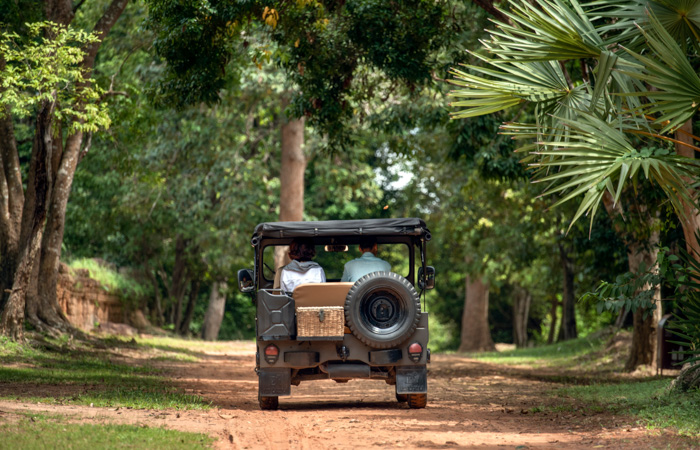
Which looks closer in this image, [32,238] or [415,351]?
[415,351]

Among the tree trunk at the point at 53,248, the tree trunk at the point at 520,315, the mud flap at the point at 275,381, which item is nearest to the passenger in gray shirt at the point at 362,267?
the mud flap at the point at 275,381

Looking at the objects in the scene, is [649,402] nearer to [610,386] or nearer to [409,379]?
[409,379]

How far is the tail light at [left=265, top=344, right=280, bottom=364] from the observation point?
32.0 feet

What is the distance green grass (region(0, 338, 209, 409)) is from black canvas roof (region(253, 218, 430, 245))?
95.5 inches

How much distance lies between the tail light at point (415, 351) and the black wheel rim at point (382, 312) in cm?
36

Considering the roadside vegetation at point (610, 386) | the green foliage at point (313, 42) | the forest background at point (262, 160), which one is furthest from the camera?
the forest background at point (262, 160)

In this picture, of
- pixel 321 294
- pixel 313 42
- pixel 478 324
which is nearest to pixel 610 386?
pixel 321 294

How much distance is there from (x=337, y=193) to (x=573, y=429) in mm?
23305

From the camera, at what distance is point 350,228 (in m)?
10.3

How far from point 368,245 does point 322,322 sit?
5.51 feet

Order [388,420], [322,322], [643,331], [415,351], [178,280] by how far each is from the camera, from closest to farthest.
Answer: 1. [388,420]
2. [322,322]
3. [415,351]
4. [643,331]
5. [178,280]

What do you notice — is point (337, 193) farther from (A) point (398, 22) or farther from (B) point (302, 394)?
(B) point (302, 394)

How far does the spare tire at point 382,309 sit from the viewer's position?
9430 millimetres

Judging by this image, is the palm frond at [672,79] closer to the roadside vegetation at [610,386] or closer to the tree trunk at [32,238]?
the roadside vegetation at [610,386]
